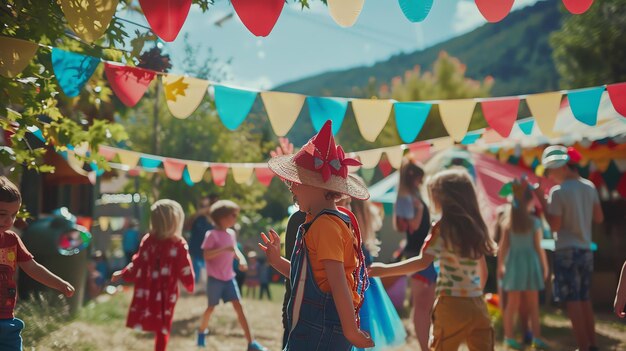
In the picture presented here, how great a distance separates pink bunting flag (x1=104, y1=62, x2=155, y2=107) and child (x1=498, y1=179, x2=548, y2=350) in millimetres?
4076

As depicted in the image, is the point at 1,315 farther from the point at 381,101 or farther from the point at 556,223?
the point at 556,223

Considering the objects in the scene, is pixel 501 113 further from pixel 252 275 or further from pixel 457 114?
pixel 252 275

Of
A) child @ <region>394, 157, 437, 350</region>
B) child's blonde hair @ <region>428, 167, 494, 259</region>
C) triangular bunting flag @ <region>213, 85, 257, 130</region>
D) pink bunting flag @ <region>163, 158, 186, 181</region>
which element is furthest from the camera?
pink bunting flag @ <region>163, 158, 186, 181</region>

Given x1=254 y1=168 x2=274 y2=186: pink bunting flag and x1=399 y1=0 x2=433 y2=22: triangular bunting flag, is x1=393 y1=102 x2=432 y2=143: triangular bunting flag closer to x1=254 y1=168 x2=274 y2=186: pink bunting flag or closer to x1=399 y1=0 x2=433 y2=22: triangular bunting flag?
x1=399 y1=0 x2=433 y2=22: triangular bunting flag

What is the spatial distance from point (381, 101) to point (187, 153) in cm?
1698

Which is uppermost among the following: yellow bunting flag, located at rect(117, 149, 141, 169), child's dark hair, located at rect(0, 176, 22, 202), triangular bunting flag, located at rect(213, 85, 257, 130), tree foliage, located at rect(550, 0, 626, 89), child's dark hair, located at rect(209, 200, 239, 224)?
tree foliage, located at rect(550, 0, 626, 89)

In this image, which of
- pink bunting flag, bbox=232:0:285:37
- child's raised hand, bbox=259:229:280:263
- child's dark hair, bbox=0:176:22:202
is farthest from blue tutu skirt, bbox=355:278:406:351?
child's dark hair, bbox=0:176:22:202

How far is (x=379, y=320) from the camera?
4.21m

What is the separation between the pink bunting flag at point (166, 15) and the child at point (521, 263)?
4298mm

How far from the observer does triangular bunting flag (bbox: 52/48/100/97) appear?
393 centimetres

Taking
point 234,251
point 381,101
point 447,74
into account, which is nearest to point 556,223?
point 381,101

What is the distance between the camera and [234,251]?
20.9 ft

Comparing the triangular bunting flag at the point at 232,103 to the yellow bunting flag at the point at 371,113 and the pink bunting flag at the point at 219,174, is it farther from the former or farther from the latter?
the pink bunting flag at the point at 219,174

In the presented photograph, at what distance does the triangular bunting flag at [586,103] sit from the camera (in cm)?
499
